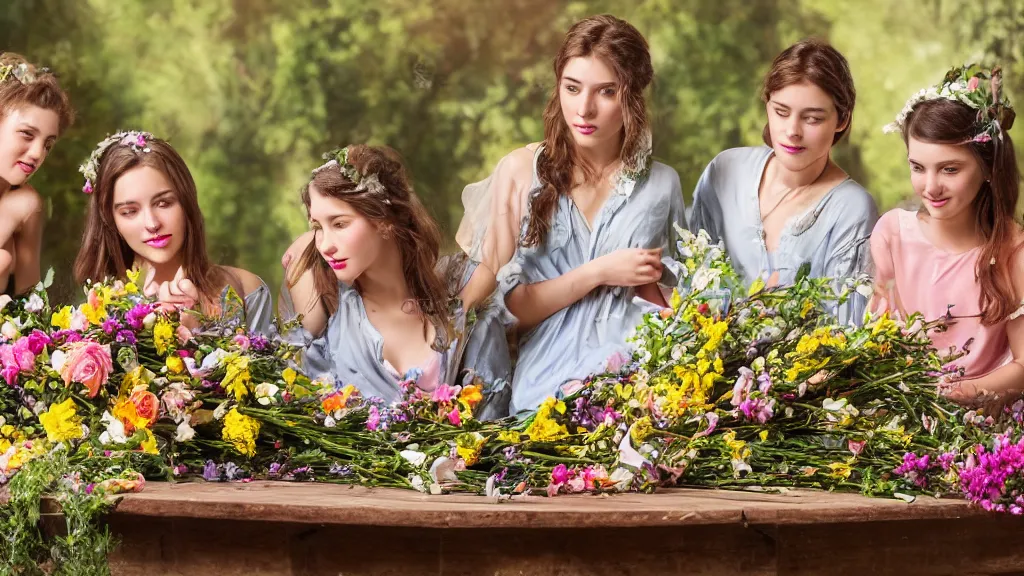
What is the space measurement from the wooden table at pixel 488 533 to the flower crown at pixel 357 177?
1250 millimetres

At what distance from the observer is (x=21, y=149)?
426 centimetres

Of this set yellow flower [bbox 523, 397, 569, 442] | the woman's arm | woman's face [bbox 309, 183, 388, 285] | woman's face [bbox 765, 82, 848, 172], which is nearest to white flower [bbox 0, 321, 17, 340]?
woman's face [bbox 309, 183, 388, 285]

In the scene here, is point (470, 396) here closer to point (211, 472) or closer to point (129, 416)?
point (211, 472)

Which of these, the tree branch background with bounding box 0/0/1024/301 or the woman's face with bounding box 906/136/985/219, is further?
the tree branch background with bounding box 0/0/1024/301

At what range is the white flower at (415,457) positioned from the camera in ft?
10.6

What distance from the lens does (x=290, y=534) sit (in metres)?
2.90

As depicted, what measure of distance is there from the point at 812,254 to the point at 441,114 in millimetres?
1838

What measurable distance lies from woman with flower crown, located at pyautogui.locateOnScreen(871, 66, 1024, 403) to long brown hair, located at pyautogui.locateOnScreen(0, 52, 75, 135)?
2.70 meters

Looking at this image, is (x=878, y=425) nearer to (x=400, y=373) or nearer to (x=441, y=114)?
(x=400, y=373)

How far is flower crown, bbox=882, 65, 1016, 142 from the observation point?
4102mm

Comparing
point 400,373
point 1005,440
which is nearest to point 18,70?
point 400,373

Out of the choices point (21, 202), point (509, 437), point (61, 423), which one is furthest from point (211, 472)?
point (21, 202)

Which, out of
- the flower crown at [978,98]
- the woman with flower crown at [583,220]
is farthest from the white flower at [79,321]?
the flower crown at [978,98]

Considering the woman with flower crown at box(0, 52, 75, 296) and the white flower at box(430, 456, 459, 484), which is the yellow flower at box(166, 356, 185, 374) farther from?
the woman with flower crown at box(0, 52, 75, 296)
